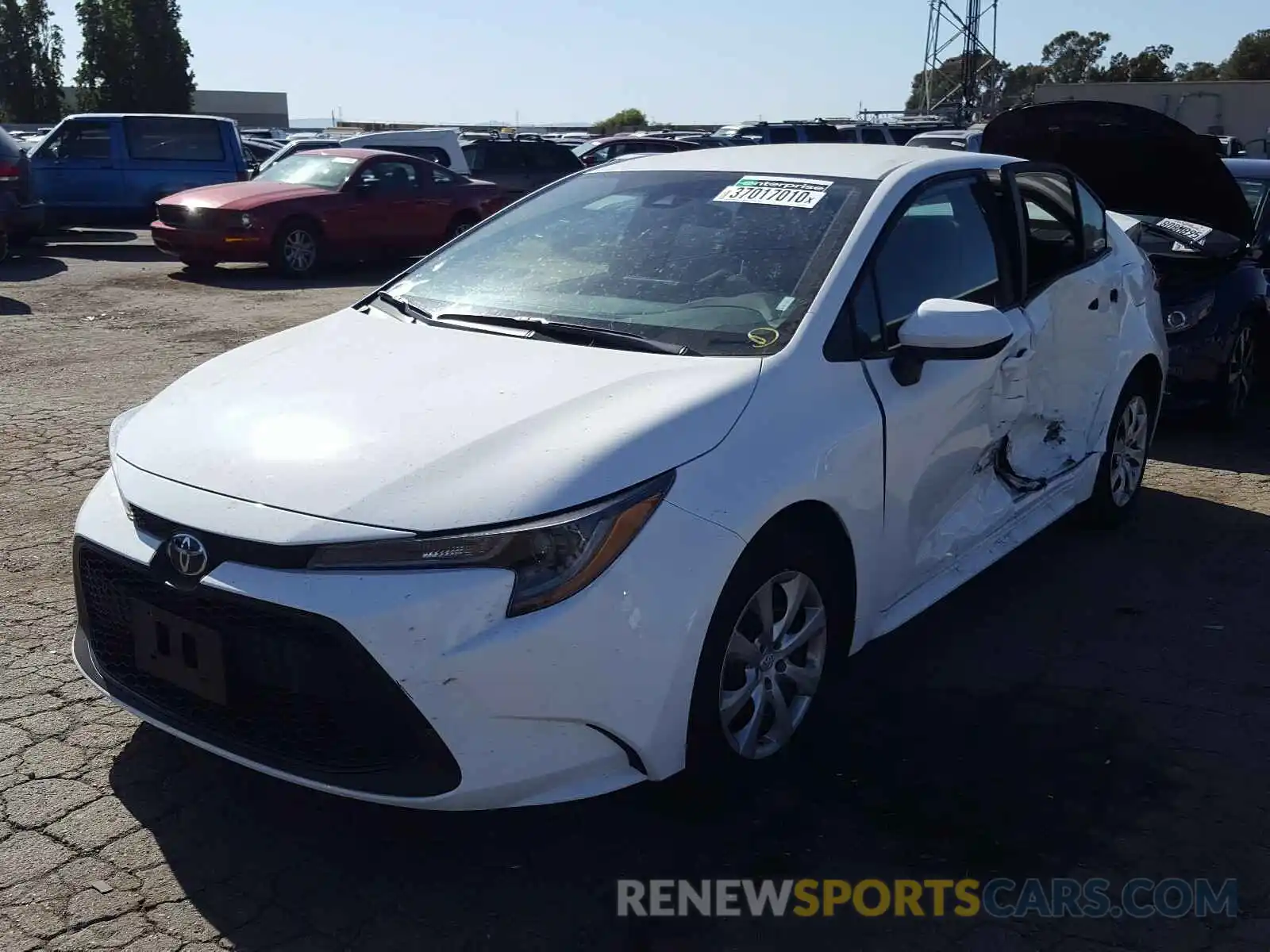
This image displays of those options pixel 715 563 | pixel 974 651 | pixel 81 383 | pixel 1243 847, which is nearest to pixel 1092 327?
pixel 974 651

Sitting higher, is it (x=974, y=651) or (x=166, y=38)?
(x=166, y=38)

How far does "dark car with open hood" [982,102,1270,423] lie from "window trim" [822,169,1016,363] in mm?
2845

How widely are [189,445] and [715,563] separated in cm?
134

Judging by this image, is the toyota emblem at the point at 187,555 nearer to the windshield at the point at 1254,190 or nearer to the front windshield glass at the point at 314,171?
the windshield at the point at 1254,190

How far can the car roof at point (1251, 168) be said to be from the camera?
8.66 m

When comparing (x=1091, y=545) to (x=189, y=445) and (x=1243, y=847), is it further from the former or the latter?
(x=189, y=445)

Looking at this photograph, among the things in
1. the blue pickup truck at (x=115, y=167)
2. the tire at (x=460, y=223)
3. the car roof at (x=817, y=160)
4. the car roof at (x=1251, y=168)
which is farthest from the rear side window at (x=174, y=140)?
the car roof at (x=817, y=160)

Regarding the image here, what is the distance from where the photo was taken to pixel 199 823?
10.5 ft

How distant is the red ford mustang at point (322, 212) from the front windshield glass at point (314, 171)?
0.05 ft

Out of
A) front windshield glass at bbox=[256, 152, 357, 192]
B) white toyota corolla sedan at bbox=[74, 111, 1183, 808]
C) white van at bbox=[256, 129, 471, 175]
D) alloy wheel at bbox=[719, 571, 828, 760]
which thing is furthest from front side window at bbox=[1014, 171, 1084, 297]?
white van at bbox=[256, 129, 471, 175]

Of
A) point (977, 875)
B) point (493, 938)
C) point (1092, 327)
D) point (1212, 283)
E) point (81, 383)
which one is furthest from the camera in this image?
point (81, 383)

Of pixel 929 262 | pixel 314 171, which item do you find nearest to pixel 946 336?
pixel 929 262

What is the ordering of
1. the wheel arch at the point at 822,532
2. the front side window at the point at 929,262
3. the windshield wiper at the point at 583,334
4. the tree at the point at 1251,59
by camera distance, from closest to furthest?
the wheel arch at the point at 822,532 < the windshield wiper at the point at 583,334 < the front side window at the point at 929,262 < the tree at the point at 1251,59

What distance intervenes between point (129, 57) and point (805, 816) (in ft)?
194
